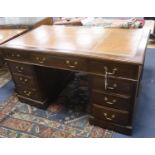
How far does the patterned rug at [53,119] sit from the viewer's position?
1.75m

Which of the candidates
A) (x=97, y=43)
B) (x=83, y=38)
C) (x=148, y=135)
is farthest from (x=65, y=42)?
(x=148, y=135)

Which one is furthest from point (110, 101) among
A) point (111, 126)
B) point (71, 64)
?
point (71, 64)

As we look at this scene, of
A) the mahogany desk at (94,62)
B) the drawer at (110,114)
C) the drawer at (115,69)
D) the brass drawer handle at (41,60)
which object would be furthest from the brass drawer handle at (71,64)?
the drawer at (110,114)

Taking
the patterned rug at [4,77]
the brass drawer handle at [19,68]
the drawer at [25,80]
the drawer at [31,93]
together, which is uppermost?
the brass drawer handle at [19,68]

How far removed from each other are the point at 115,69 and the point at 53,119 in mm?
919

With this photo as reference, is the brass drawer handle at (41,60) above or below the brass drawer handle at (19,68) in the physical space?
above

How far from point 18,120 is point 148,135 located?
130 centimetres

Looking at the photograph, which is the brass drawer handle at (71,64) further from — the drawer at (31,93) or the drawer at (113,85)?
the drawer at (31,93)

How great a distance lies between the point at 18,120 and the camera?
6.39 ft

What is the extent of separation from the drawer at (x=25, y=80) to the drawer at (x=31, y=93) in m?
0.06

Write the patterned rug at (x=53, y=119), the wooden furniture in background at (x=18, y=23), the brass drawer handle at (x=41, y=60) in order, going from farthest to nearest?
the wooden furniture in background at (x=18, y=23), the patterned rug at (x=53, y=119), the brass drawer handle at (x=41, y=60)

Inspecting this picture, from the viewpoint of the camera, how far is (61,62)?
1.54 meters

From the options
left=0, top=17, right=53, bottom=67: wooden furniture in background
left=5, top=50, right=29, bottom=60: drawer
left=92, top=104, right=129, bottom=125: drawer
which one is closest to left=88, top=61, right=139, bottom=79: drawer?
left=92, top=104, right=129, bottom=125: drawer

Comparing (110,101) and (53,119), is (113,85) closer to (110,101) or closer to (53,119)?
(110,101)
